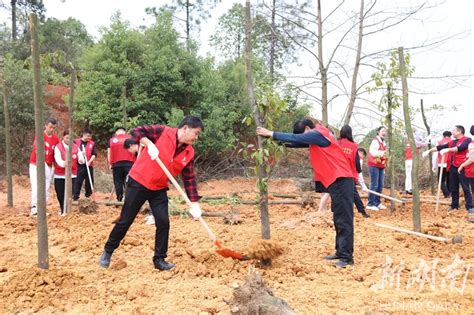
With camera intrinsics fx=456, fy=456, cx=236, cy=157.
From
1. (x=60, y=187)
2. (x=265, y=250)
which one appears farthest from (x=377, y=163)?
(x=60, y=187)

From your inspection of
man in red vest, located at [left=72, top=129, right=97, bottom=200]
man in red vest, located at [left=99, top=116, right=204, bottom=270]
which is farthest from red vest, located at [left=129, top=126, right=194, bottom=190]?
man in red vest, located at [left=72, top=129, right=97, bottom=200]

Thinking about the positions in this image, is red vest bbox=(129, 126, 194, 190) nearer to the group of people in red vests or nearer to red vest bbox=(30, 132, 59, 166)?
the group of people in red vests

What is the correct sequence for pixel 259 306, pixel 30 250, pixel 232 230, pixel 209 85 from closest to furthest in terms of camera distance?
pixel 259 306, pixel 30 250, pixel 232 230, pixel 209 85

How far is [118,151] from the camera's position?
851 centimetres

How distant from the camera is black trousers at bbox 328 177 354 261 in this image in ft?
16.1

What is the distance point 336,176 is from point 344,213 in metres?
0.42

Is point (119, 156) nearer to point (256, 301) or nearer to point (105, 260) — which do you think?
point (105, 260)

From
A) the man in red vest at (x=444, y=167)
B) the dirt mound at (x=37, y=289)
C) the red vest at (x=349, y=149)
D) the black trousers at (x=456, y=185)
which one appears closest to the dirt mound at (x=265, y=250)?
the dirt mound at (x=37, y=289)

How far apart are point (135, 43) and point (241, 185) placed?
289 inches

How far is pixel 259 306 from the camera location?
298cm

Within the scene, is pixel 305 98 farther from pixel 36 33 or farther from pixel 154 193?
pixel 36 33

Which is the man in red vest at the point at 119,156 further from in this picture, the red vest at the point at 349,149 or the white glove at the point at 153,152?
the white glove at the point at 153,152

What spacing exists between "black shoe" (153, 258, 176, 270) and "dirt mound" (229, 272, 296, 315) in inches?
65.3

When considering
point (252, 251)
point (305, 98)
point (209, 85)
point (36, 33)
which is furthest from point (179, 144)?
point (209, 85)
